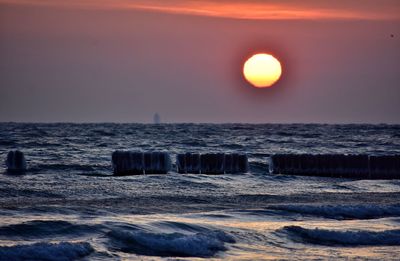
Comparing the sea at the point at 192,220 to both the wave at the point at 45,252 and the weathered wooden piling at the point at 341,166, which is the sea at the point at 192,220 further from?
the weathered wooden piling at the point at 341,166

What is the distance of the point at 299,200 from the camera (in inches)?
966

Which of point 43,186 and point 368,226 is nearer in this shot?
point 368,226

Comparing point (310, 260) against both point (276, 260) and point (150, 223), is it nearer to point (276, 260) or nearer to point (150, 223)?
point (276, 260)

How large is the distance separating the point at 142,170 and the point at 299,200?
475 inches

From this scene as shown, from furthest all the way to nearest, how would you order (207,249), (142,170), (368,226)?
(142,170)
(368,226)
(207,249)

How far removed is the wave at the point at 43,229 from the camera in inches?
661

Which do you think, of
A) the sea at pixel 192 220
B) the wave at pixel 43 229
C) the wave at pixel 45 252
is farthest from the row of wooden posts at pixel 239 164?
the wave at pixel 45 252

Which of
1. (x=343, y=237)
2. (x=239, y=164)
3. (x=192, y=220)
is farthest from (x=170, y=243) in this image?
(x=239, y=164)

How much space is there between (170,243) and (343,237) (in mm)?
3711

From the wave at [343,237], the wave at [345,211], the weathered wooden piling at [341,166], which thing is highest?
the weathered wooden piling at [341,166]

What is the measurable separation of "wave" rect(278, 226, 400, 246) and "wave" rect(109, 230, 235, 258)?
5.40ft

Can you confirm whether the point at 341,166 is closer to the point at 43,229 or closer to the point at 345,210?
the point at 345,210

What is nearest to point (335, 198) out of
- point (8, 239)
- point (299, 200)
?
point (299, 200)

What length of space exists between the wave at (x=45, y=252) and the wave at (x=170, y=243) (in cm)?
98
